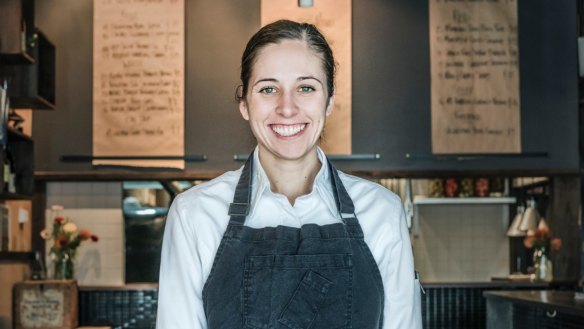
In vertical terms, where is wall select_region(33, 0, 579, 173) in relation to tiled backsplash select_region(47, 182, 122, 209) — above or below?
above

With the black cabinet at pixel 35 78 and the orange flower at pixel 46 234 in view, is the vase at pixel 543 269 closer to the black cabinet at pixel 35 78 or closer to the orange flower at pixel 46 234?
the orange flower at pixel 46 234

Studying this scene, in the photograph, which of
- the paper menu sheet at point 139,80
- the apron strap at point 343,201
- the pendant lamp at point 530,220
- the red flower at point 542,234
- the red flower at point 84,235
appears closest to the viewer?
the apron strap at point 343,201

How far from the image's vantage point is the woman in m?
1.63

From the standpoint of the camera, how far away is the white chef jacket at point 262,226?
1627mm

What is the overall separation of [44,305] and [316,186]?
3.46 m

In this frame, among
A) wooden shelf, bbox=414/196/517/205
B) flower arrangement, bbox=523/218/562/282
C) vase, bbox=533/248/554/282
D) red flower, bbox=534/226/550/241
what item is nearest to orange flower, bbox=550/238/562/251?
flower arrangement, bbox=523/218/562/282

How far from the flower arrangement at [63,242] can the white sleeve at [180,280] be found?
3.70 meters

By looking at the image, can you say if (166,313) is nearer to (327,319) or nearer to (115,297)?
(327,319)

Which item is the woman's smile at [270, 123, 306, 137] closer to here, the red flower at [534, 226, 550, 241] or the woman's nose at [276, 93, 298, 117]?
the woman's nose at [276, 93, 298, 117]

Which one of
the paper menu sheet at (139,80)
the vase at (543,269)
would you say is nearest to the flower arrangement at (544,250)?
the vase at (543,269)

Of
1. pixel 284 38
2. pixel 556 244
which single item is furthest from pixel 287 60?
pixel 556 244

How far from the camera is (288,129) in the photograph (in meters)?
1.68

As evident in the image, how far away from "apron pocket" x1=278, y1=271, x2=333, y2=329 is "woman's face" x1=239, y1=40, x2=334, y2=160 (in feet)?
0.83

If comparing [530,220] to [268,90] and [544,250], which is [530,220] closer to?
[544,250]
